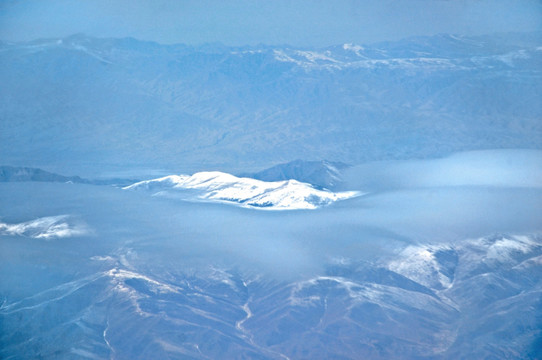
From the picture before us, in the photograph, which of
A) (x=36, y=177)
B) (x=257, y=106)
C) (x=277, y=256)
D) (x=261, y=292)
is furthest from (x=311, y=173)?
(x=257, y=106)

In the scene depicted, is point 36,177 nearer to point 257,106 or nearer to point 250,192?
point 250,192

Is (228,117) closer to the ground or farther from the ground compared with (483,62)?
closer to the ground

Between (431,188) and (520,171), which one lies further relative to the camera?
(520,171)

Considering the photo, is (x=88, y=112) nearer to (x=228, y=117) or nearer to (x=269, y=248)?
(x=228, y=117)

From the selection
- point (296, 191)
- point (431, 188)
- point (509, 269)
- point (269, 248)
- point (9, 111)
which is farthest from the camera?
point (9, 111)

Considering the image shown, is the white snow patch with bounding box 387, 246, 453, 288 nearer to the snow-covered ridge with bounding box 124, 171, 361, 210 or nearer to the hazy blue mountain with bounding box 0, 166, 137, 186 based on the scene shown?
the snow-covered ridge with bounding box 124, 171, 361, 210

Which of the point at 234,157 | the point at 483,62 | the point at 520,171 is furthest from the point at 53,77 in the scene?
the point at 520,171

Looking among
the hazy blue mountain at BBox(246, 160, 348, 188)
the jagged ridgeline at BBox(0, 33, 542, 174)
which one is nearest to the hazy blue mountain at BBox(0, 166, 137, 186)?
the jagged ridgeline at BBox(0, 33, 542, 174)
